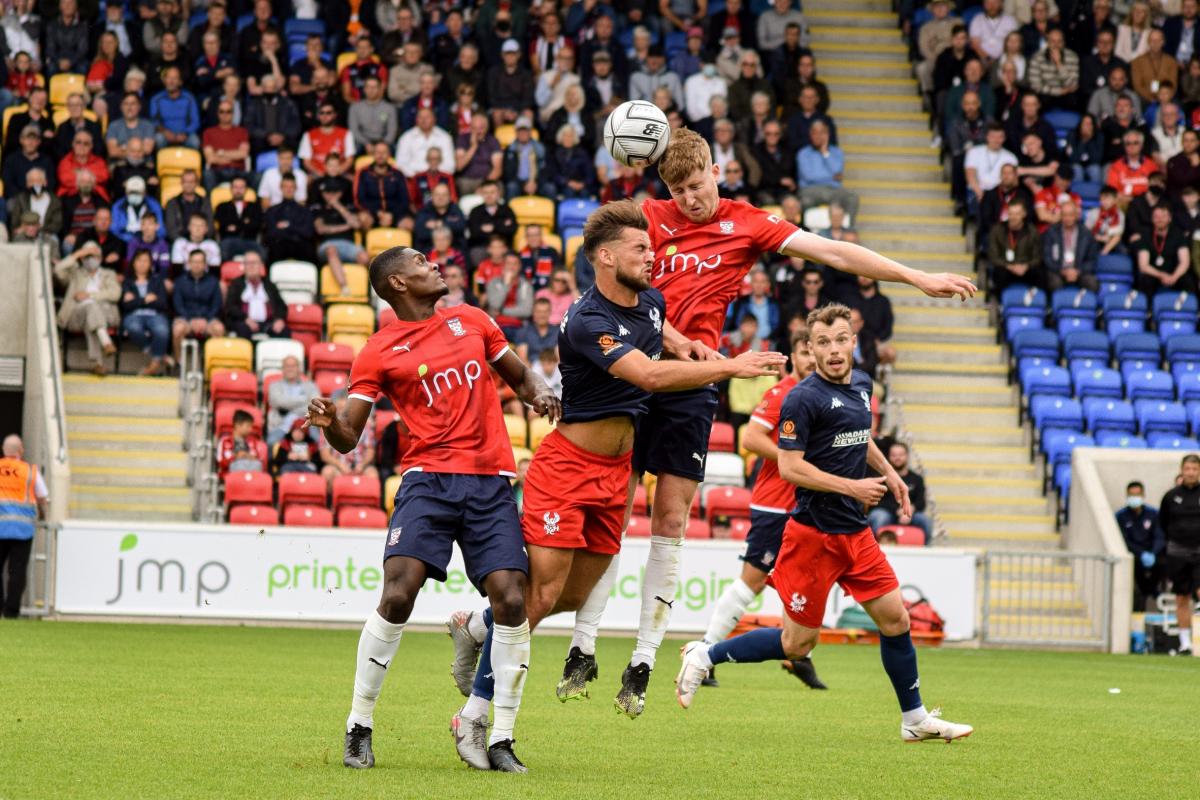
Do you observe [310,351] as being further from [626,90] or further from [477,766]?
[477,766]

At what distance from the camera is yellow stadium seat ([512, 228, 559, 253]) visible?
69.2 ft

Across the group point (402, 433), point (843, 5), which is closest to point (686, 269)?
point (402, 433)

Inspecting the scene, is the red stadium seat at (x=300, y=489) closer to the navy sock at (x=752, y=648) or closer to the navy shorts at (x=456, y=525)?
the navy sock at (x=752, y=648)

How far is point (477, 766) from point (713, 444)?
12107 millimetres

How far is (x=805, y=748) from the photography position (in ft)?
28.8

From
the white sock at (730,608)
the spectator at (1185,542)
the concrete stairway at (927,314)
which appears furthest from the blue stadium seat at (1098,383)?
the white sock at (730,608)

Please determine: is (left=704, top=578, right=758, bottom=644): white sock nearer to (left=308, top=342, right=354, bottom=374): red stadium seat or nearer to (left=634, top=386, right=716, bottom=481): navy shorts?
(left=634, top=386, right=716, bottom=481): navy shorts

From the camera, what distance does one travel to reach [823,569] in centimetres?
935

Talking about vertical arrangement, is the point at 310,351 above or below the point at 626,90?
→ below

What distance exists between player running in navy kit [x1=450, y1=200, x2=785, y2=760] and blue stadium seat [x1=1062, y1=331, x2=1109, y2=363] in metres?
14.9

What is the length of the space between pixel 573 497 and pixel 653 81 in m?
16.0

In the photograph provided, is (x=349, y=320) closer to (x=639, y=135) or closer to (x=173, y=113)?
(x=173, y=113)

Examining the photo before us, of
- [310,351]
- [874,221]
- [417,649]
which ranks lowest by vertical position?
[417,649]

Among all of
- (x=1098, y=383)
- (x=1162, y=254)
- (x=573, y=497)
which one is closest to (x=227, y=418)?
(x=1098, y=383)
